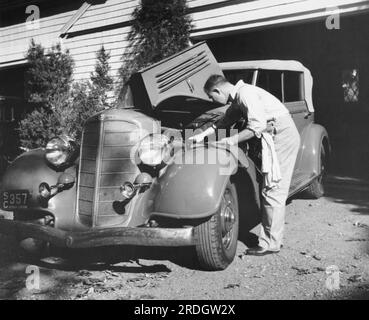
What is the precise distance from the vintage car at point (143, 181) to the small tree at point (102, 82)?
4896mm

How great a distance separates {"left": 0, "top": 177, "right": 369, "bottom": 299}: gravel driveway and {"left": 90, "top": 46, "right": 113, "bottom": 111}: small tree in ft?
16.6

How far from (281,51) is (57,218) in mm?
9158

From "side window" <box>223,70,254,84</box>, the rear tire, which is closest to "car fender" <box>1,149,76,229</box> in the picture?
"side window" <box>223,70,254,84</box>

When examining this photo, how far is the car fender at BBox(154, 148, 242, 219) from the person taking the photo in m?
2.98

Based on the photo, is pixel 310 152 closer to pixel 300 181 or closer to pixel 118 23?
pixel 300 181

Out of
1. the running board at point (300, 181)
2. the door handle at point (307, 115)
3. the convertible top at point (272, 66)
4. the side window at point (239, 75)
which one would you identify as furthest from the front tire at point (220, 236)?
the door handle at point (307, 115)

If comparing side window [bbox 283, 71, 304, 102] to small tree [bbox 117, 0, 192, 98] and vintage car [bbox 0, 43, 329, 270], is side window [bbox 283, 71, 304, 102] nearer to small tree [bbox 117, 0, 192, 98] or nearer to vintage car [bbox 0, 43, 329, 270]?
vintage car [bbox 0, 43, 329, 270]

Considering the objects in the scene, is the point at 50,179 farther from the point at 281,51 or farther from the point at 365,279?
the point at 281,51

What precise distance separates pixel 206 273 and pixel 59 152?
1.72 m

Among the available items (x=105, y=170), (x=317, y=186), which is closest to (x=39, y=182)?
(x=105, y=170)

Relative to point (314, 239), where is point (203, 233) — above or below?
above

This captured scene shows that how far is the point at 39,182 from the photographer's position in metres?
3.64
